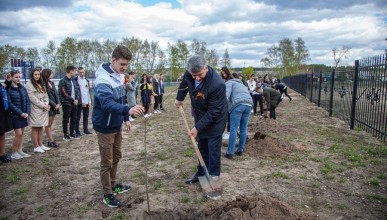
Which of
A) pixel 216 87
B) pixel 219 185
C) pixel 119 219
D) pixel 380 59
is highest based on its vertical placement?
pixel 380 59

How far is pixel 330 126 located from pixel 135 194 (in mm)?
7969

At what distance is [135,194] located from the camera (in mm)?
4289

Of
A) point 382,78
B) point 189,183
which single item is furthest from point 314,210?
point 382,78

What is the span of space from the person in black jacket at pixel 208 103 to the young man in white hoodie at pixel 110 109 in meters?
0.99

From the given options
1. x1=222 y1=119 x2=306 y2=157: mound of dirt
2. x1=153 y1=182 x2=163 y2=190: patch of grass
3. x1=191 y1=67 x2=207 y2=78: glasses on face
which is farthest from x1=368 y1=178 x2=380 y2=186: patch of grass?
x1=153 y1=182 x2=163 y2=190: patch of grass

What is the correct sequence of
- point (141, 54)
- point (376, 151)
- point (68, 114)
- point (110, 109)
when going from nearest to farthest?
point (110, 109), point (376, 151), point (68, 114), point (141, 54)

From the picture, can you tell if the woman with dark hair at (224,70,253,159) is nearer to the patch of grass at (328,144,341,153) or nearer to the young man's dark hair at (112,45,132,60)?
the patch of grass at (328,144,341,153)

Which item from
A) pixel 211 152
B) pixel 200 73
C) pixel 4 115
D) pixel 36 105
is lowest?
pixel 211 152

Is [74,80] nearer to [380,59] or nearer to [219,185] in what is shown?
[219,185]

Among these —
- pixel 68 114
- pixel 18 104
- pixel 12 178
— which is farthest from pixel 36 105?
pixel 12 178

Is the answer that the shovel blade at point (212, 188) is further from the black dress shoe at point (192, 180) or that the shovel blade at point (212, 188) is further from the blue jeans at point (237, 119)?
the blue jeans at point (237, 119)

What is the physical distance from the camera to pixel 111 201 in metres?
3.93

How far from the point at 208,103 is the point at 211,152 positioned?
0.80 m

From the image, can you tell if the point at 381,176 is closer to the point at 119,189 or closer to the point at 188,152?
the point at 188,152
